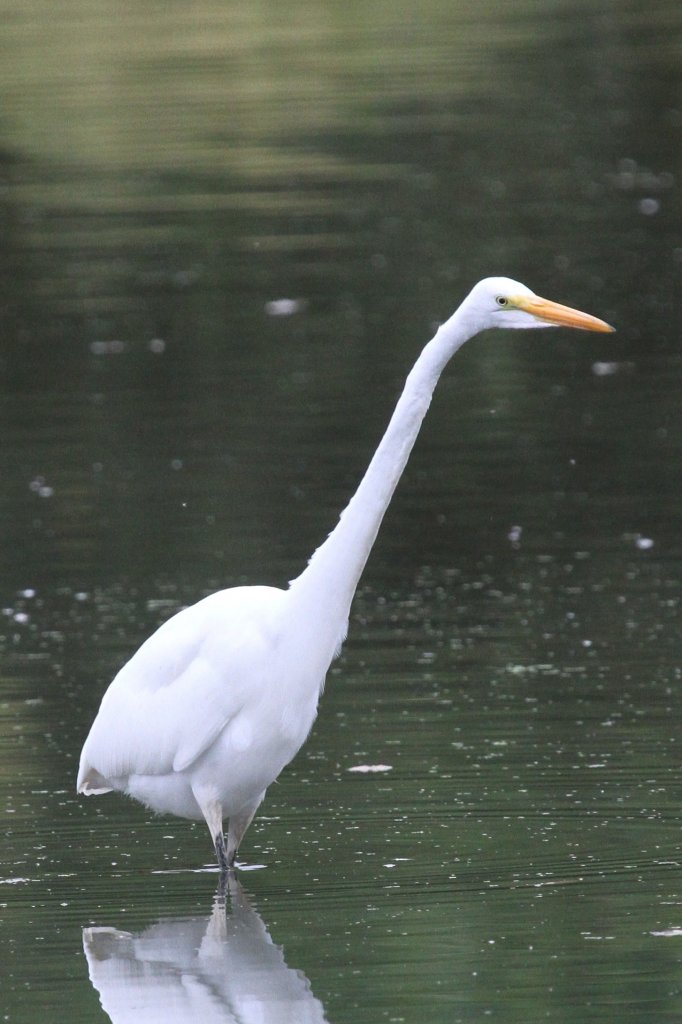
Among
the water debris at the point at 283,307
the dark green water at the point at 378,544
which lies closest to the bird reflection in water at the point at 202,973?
the dark green water at the point at 378,544

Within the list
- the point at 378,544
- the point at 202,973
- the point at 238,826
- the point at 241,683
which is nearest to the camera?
the point at 202,973

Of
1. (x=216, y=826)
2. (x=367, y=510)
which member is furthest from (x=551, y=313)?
(x=216, y=826)

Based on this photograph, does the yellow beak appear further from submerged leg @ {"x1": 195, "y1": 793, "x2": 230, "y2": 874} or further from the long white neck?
submerged leg @ {"x1": 195, "y1": 793, "x2": 230, "y2": 874}

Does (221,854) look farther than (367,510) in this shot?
Yes

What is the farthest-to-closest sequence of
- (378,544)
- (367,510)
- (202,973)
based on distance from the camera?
(378,544)
(367,510)
(202,973)

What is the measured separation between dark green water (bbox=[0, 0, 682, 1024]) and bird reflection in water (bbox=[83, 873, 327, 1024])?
0.02m

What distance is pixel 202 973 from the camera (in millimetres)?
5738

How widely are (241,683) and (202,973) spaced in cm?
99

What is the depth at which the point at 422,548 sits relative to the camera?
10305 mm

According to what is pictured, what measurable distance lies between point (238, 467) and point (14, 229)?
9.37 meters

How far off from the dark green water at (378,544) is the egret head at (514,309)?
1.61 metres

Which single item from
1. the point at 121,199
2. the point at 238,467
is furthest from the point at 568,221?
the point at 238,467

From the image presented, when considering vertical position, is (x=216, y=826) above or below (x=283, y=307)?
above

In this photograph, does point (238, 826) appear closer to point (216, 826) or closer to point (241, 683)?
point (216, 826)
